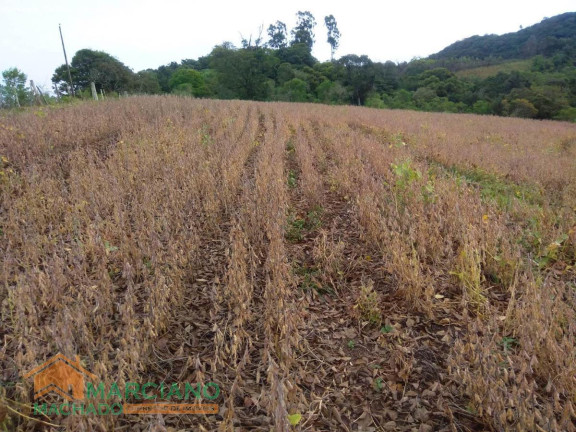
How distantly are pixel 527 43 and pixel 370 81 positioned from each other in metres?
42.0

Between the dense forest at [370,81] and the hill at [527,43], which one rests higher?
the hill at [527,43]

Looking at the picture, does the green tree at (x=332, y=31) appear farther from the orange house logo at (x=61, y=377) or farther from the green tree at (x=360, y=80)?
the orange house logo at (x=61, y=377)

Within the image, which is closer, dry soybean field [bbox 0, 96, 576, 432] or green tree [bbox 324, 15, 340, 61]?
dry soybean field [bbox 0, 96, 576, 432]

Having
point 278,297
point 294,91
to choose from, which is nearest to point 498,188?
point 278,297

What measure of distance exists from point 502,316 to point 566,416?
1.13 meters

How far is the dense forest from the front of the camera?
32.1 metres

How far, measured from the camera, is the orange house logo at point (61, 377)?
179cm

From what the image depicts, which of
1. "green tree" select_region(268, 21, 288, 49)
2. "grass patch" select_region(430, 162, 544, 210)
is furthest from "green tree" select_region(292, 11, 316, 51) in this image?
"grass patch" select_region(430, 162, 544, 210)

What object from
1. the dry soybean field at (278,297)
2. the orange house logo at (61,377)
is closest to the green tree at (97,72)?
the dry soybean field at (278,297)

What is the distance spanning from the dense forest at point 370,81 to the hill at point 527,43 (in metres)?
0.36

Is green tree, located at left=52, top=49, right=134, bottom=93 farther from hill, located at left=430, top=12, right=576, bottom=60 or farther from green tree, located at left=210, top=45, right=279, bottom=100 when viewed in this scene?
hill, located at left=430, top=12, right=576, bottom=60

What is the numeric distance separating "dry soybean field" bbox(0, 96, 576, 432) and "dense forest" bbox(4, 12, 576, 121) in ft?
84.1

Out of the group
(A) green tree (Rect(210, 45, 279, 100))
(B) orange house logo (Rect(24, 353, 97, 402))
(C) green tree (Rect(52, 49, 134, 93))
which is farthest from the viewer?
(A) green tree (Rect(210, 45, 279, 100))

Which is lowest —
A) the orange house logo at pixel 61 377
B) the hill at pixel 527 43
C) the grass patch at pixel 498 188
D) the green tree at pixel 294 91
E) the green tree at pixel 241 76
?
the grass patch at pixel 498 188
